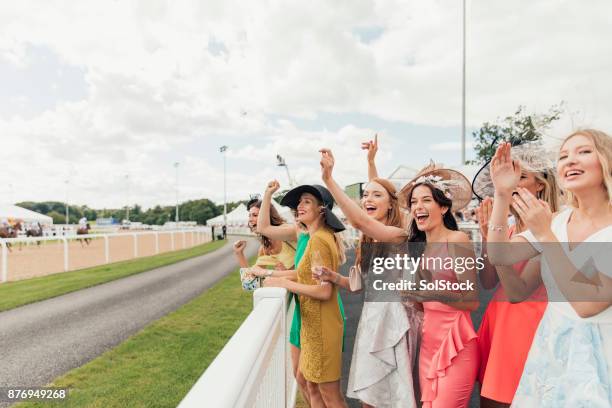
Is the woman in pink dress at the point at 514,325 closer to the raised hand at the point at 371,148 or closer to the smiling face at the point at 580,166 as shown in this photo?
the smiling face at the point at 580,166

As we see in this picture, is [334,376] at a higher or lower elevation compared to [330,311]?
lower

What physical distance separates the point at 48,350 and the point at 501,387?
542 cm

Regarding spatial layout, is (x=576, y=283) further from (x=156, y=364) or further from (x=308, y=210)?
(x=156, y=364)

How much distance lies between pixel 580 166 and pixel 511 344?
0.86m

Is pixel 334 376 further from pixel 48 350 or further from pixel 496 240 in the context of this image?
pixel 48 350

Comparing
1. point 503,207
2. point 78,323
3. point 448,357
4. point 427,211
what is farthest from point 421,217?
point 78,323

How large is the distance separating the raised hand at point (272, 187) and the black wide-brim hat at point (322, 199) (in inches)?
16.4

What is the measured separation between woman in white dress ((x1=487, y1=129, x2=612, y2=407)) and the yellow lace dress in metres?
1.13

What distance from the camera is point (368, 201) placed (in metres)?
2.79

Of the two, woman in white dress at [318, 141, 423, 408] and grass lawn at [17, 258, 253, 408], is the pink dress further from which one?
grass lawn at [17, 258, 253, 408]

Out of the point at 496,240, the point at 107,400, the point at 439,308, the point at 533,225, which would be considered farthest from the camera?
the point at 107,400

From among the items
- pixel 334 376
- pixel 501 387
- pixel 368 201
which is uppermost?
pixel 368 201

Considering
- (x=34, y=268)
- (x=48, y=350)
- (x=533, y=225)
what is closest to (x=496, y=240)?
(x=533, y=225)

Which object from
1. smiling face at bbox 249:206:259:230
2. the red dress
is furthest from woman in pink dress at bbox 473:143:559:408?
smiling face at bbox 249:206:259:230
